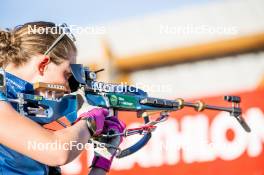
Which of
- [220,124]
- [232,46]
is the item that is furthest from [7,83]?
→ [232,46]

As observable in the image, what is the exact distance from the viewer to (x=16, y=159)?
236 cm

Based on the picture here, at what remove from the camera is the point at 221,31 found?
11.6m

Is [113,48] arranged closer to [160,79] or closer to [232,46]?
[160,79]

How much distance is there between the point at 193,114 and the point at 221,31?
5680mm

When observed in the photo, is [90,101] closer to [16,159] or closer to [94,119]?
[94,119]

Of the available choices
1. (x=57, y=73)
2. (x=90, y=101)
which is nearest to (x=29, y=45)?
(x=57, y=73)

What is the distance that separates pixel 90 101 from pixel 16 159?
1.32 feet

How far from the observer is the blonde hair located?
2.47 m

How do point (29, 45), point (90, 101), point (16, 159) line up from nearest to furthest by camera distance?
point (16, 159) → point (29, 45) → point (90, 101)

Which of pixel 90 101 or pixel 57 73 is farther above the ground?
pixel 57 73

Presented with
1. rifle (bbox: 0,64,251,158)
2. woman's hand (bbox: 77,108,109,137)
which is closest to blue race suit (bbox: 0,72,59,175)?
rifle (bbox: 0,64,251,158)

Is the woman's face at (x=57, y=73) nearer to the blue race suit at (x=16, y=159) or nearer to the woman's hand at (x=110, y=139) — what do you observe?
the blue race suit at (x=16, y=159)

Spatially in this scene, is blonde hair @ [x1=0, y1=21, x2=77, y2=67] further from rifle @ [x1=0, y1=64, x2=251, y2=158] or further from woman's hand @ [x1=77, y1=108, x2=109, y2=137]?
woman's hand @ [x1=77, y1=108, x2=109, y2=137]

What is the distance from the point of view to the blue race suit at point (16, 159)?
235 cm
